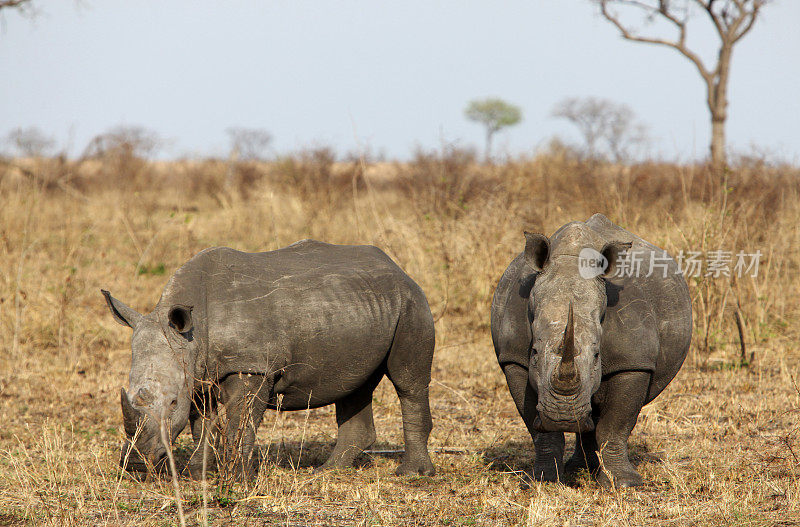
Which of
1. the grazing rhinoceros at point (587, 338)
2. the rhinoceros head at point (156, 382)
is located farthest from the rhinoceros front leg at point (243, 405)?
the grazing rhinoceros at point (587, 338)

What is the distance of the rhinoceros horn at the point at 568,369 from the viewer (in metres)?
4.29

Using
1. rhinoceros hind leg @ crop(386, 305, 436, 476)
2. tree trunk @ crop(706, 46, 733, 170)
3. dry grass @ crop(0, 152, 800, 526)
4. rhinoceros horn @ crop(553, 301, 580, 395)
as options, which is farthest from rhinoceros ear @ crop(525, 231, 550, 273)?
tree trunk @ crop(706, 46, 733, 170)

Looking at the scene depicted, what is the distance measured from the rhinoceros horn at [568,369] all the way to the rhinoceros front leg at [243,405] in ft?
6.09

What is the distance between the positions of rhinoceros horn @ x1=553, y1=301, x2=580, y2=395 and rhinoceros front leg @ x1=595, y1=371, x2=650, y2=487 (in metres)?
0.73

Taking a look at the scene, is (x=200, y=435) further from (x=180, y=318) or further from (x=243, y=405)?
(x=180, y=318)

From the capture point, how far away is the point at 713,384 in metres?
8.52

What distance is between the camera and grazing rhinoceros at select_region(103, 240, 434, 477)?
4.96m

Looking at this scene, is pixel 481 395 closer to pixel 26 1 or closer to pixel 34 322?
pixel 34 322

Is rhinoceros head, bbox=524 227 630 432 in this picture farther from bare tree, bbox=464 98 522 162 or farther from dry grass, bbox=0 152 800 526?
bare tree, bbox=464 98 522 162

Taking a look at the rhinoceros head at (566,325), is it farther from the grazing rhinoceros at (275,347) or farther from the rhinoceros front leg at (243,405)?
the rhinoceros front leg at (243,405)

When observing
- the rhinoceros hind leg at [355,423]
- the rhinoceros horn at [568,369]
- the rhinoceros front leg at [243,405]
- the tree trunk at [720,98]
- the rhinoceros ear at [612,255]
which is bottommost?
the rhinoceros hind leg at [355,423]

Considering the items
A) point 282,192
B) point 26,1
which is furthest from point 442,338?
point 26,1

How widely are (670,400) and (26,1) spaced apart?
1807 centimetres

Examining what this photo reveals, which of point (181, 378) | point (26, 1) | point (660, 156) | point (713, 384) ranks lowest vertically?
point (713, 384)
